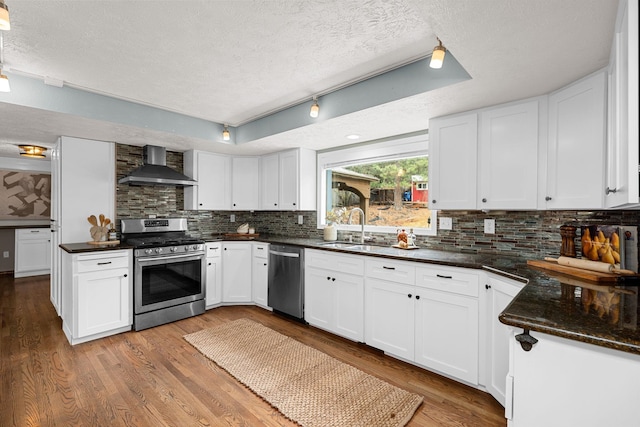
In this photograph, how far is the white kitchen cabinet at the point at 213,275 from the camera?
3.99 metres

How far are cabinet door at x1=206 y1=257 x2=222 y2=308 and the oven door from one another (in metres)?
0.10

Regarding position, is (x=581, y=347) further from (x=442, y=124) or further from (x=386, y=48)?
(x=442, y=124)

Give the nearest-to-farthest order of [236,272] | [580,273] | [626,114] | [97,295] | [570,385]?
[570,385] < [626,114] < [580,273] < [97,295] < [236,272]

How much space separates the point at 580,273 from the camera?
5.71 ft

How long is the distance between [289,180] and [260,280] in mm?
1431

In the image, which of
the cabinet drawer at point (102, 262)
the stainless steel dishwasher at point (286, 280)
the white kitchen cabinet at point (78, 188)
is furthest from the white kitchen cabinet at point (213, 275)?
the white kitchen cabinet at point (78, 188)

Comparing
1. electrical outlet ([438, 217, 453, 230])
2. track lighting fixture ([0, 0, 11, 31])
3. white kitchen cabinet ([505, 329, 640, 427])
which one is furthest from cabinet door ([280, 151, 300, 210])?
white kitchen cabinet ([505, 329, 640, 427])

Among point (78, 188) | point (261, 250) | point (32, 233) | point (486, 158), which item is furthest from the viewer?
point (32, 233)

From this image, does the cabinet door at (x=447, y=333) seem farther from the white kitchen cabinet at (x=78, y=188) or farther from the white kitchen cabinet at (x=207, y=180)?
the white kitchen cabinet at (x=78, y=188)

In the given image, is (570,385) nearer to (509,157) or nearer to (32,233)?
(509,157)

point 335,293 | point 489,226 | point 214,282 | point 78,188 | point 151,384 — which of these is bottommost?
point 151,384

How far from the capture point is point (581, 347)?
94 centimetres

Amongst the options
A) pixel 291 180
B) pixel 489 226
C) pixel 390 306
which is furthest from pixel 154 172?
pixel 489 226

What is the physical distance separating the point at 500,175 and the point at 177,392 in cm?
298
